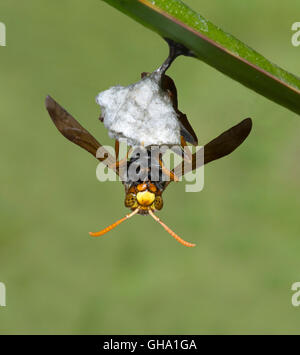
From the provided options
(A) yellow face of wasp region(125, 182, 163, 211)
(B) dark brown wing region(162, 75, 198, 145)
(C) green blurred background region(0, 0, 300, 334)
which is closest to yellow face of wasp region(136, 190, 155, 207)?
(A) yellow face of wasp region(125, 182, 163, 211)

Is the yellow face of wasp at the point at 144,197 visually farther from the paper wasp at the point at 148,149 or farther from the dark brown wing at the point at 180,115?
the dark brown wing at the point at 180,115

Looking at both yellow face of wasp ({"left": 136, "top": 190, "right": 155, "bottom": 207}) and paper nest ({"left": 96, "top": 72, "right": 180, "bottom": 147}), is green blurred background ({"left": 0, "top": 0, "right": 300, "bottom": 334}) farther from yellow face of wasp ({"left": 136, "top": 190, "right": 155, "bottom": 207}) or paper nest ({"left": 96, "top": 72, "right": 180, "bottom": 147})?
paper nest ({"left": 96, "top": 72, "right": 180, "bottom": 147})

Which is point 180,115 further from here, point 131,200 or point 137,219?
point 137,219

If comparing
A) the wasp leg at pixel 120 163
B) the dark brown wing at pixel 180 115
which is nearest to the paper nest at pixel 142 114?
the dark brown wing at pixel 180 115

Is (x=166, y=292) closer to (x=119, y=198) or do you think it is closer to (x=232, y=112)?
(x=119, y=198)

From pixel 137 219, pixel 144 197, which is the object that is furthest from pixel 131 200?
pixel 137 219

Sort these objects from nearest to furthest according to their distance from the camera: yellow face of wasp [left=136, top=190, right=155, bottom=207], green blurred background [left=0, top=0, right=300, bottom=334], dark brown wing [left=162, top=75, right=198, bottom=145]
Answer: dark brown wing [left=162, top=75, right=198, bottom=145] < yellow face of wasp [left=136, top=190, right=155, bottom=207] < green blurred background [left=0, top=0, right=300, bottom=334]
